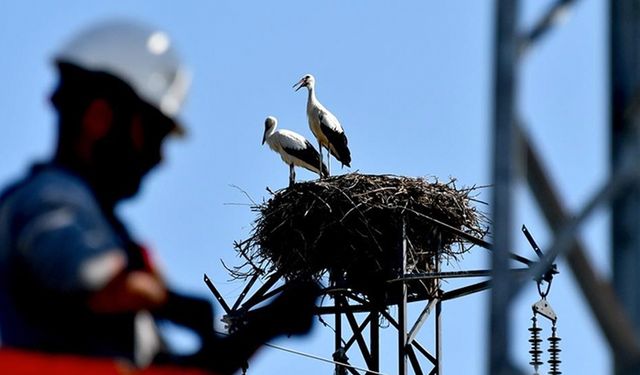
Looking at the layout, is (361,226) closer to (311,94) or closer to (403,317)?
(403,317)

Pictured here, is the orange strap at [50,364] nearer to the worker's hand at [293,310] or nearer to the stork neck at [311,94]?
the worker's hand at [293,310]

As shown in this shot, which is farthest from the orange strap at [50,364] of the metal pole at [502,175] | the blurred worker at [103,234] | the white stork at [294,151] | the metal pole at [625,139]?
the white stork at [294,151]

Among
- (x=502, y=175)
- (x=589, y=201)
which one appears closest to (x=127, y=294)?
(x=502, y=175)

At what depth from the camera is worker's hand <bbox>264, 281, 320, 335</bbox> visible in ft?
8.25

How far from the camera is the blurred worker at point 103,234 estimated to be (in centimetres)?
231

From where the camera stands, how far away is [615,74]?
3119mm

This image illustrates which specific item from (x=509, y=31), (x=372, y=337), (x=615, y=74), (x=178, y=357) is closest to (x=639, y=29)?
(x=615, y=74)

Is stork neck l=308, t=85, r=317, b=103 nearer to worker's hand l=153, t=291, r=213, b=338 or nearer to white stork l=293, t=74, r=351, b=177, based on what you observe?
white stork l=293, t=74, r=351, b=177

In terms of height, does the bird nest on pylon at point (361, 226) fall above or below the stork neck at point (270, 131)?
below

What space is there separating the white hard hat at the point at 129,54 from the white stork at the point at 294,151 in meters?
18.4

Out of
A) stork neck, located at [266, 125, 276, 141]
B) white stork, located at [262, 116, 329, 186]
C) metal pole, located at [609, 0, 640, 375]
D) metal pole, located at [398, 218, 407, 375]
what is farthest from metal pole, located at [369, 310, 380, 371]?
metal pole, located at [609, 0, 640, 375]

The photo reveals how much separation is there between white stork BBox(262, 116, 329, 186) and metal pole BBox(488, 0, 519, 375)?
59.3 feet

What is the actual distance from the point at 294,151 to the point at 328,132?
1.57 ft

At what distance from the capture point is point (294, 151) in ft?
71.7
